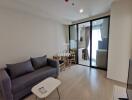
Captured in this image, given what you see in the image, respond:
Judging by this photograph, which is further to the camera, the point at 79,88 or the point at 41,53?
the point at 41,53

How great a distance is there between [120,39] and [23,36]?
10.8 feet

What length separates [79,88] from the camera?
2553 millimetres

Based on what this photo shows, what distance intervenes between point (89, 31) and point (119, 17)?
5.63 feet

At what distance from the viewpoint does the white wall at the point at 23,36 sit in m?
2.58

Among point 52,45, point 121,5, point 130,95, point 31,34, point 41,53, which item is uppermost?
point 121,5

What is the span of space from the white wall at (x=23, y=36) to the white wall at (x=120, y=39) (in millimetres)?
2598

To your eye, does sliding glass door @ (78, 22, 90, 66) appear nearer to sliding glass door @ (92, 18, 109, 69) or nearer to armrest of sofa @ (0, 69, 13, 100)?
sliding glass door @ (92, 18, 109, 69)

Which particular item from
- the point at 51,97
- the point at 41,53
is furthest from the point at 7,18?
the point at 51,97

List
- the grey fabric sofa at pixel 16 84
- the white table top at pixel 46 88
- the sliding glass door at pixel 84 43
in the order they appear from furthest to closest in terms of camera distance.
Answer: the sliding glass door at pixel 84 43 → the grey fabric sofa at pixel 16 84 → the white table top at pixel 46 88

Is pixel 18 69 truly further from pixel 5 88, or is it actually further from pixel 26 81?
pixel 5 88

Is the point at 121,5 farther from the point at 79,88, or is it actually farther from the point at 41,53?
the point at 41,53

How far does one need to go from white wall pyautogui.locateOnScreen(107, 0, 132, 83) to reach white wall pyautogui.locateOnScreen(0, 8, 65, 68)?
2598 millimetres

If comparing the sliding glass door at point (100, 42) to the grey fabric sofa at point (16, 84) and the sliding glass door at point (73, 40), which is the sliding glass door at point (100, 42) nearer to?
the sliding glass door at point (73, 40)

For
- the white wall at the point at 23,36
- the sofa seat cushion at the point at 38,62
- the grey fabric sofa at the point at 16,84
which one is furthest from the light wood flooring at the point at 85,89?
the white wall at the point at 23,36
